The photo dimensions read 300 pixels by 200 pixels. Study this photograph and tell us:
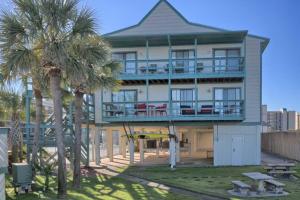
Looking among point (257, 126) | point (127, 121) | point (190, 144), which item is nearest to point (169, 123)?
point (127, 121)

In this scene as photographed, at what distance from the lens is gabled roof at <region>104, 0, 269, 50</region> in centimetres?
2533

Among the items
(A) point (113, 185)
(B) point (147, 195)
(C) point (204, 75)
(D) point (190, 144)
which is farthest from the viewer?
(D) point (190, 144)

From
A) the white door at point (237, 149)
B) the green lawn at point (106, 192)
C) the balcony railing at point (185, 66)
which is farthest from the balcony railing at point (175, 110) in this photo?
the green lawn at point (106, 192)

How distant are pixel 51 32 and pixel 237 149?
16.2m

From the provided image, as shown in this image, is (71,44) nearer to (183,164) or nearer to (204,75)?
(204,75)

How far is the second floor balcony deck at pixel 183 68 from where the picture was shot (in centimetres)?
2352

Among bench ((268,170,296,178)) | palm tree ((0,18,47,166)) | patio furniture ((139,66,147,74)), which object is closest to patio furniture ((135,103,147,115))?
patio furniture ((139,66,147,74))

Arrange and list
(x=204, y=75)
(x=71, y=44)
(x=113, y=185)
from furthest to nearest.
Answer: (x=204, y=75) < (x=113, y=185) < (x=71, y=44)

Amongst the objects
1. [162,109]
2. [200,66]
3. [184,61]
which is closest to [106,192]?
[162,109]

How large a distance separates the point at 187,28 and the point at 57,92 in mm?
14714

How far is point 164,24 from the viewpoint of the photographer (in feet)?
83.6

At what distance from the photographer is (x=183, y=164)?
24562mm

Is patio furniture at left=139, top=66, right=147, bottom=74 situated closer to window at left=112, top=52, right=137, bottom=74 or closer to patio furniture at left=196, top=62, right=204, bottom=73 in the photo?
window at left=112, top=52, right=137, bottom=74

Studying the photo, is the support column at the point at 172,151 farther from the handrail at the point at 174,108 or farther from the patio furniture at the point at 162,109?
the patio furniture at the point at 162,109
